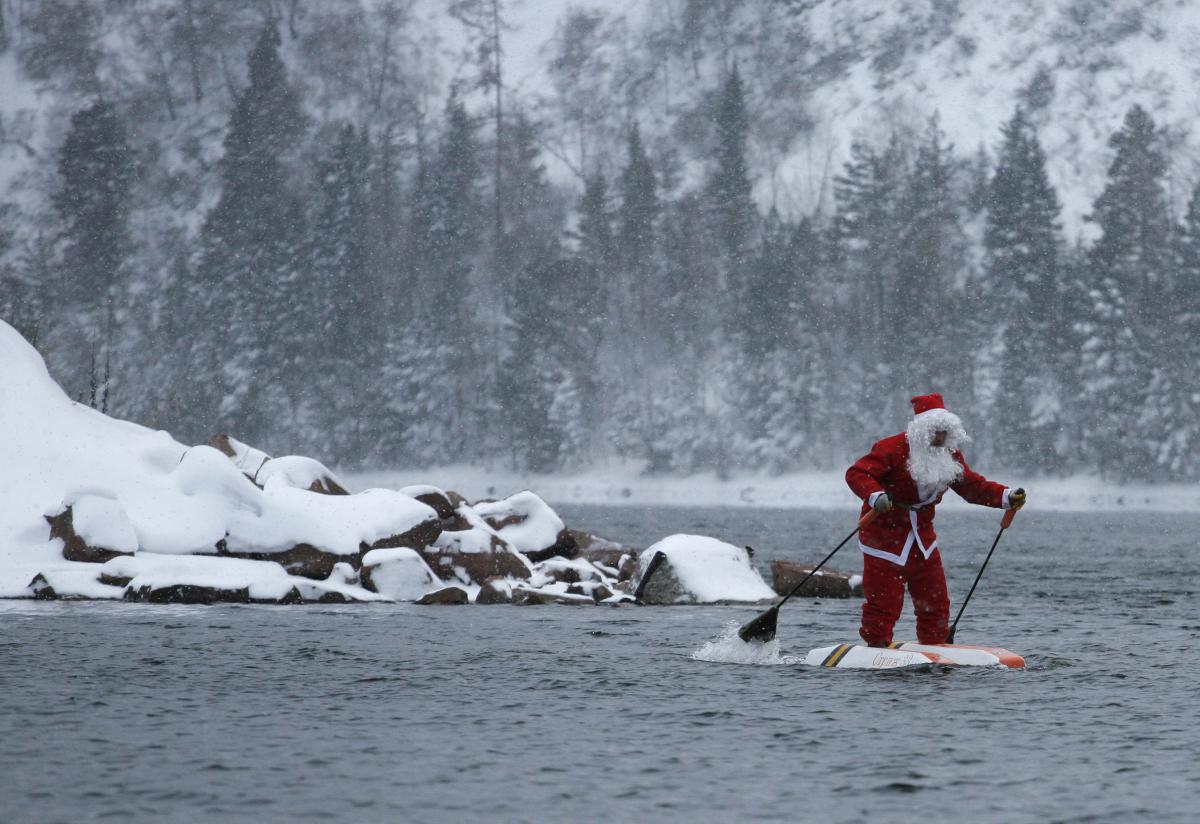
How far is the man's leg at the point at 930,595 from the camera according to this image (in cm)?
1216

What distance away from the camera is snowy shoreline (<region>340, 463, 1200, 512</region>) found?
70.2 metres

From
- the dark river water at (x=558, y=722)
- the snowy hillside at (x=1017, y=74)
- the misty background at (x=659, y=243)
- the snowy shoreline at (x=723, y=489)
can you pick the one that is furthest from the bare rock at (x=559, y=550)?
the snowy hillside at (x=1017, y=74)

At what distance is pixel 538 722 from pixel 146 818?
10.4 ft

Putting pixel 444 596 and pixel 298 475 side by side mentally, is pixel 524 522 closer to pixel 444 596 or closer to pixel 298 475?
pixel 298 475

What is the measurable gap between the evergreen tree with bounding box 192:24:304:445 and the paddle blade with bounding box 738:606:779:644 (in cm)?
7744

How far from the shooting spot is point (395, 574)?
1909cm

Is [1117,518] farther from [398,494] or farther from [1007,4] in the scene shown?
[1007,4]

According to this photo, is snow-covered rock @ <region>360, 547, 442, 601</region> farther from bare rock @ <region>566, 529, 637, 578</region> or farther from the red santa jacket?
the red santa jacket

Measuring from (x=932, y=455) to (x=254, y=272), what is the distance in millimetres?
82095

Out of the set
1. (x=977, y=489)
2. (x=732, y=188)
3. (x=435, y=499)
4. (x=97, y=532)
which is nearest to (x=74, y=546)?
(x=97, y=532)

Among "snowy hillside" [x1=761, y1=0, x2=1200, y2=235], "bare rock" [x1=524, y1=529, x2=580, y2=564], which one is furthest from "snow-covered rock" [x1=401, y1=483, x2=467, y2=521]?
"snowy hillside" [x1=761, y1=0, x2=1200, y2=235]

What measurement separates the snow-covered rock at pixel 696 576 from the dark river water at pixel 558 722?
→ 267cm

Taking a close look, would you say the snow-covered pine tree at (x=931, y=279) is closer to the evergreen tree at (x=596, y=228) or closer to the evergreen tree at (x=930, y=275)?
the evergreen tree at (x=930, y=275)

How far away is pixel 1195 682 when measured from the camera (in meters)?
11.0
